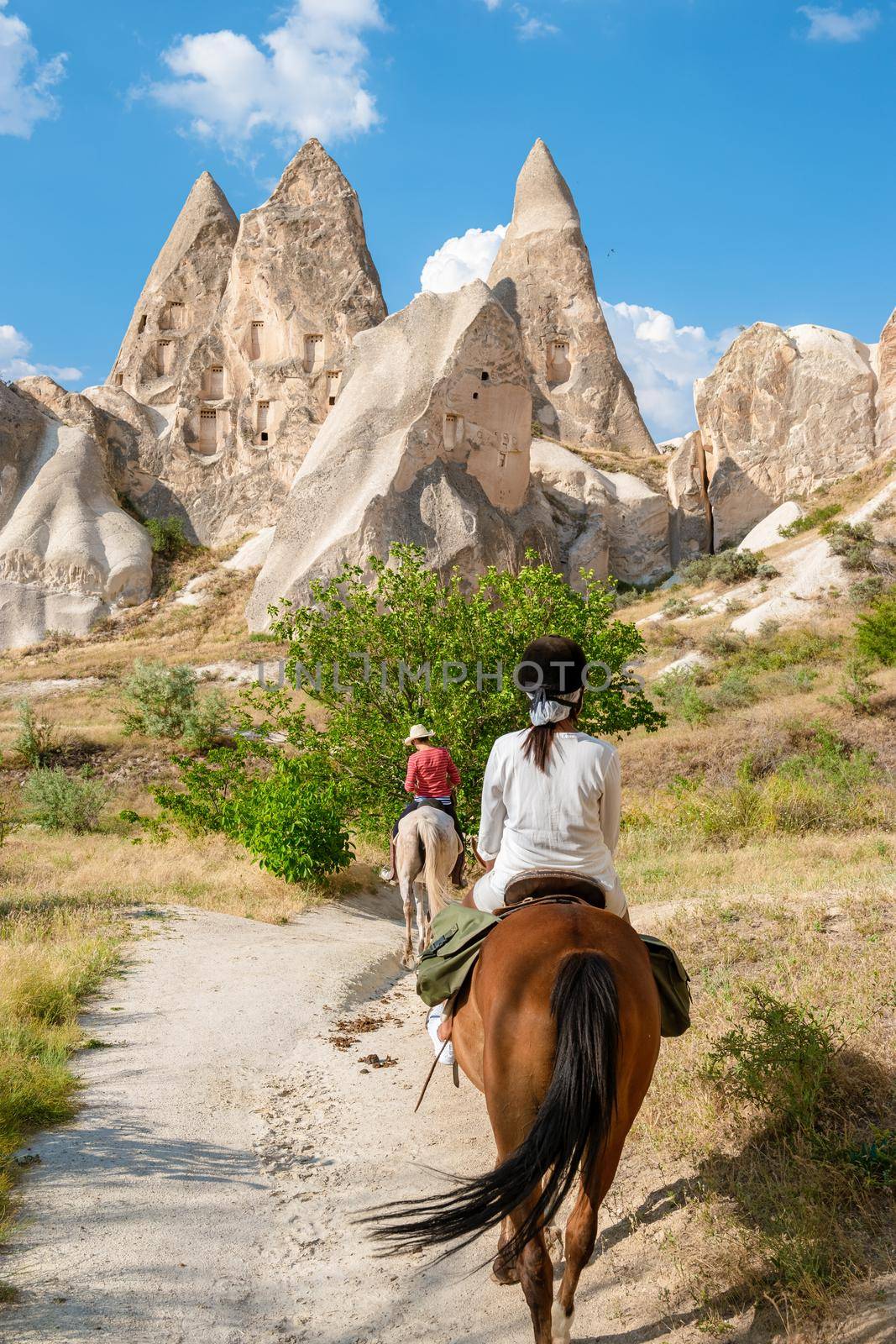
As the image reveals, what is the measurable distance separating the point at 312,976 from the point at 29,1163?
3330 millimetres

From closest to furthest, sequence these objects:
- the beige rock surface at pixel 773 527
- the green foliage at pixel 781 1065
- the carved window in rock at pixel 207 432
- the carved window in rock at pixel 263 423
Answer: the green foliage at pixel 781 1065, the beige rock surface at pixel 773 527, the carved window in rock at pixel 263 423, the carved window in rock at pixel 207 432

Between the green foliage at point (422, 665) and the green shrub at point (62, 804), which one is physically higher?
the green foliage at point (422, 665)

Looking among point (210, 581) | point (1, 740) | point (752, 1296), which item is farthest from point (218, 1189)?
point (210, 581)

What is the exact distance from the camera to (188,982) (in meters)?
6.70

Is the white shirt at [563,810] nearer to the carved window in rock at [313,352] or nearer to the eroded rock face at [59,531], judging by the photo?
the eroded rock face at [59,531]

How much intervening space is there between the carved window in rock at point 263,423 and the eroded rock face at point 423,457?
6349 millimetres

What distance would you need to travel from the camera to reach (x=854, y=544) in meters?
27.8

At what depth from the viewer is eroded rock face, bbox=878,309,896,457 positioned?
36438mm

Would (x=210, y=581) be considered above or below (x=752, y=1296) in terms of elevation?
above

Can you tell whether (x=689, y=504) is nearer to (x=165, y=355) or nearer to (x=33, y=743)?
(x=165, y=355)

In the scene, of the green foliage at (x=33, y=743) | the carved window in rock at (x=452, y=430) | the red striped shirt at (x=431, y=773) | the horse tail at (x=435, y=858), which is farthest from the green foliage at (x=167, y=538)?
the horse tail at (x=435, y=858)

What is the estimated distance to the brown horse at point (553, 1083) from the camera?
2.62m

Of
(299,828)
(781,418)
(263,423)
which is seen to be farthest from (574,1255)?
(263,423)

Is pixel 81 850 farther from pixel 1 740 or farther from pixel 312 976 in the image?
pixel 1 740
